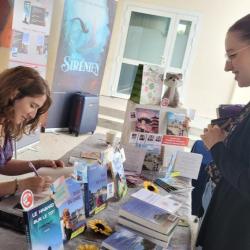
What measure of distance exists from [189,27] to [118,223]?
19.8 feet

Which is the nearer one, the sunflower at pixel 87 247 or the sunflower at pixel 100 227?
the sunflower at pixel 87 247

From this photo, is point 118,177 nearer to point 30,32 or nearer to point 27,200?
point 27,200

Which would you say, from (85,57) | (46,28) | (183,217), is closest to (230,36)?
(183,217)

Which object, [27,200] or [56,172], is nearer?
[27,200]

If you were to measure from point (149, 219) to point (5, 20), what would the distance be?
3.31 m

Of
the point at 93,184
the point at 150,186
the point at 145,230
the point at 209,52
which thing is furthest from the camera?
the point at 209,52

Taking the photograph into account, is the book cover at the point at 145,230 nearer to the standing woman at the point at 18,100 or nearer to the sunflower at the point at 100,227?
the sunflower at the point at 100,227

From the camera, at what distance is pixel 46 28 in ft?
12.4

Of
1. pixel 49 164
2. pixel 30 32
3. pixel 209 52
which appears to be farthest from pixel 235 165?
pixel 209 52

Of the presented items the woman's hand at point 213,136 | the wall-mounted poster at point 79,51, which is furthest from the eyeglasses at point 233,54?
the wall-mounted poster at point 79,51

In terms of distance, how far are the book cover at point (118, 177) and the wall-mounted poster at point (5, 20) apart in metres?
2.82

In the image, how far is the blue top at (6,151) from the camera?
4.63ft

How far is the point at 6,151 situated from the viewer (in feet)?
4.75

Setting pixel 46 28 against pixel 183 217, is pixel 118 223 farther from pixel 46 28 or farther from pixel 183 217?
pixel 46 28
